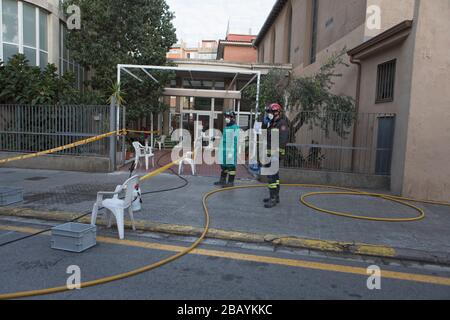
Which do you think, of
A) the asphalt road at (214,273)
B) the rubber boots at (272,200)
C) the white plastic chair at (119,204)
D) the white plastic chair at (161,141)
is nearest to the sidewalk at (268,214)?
the rubber boots at (272,200)

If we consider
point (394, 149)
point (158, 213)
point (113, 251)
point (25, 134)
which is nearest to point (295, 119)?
point (394, 149)

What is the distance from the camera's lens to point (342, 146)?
975cm

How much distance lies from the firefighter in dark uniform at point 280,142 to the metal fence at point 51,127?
5.49m

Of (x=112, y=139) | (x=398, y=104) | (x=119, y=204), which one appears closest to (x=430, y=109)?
(x=398, y=104)

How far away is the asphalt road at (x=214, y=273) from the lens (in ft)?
11.7

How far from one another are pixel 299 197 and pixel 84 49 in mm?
11474

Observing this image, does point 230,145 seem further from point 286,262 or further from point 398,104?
point 286,262

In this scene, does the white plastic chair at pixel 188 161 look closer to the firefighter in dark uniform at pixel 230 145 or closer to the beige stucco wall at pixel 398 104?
the firefighter in dark uniform at pixel 230 145

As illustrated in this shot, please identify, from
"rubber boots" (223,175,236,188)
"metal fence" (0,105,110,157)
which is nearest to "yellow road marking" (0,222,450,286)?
"rubber boots" (223,175,236,188)

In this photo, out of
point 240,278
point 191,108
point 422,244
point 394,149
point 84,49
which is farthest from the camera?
point 191,108

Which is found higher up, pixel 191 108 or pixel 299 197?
pixel 191 108

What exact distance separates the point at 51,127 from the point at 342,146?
8.48 meters
